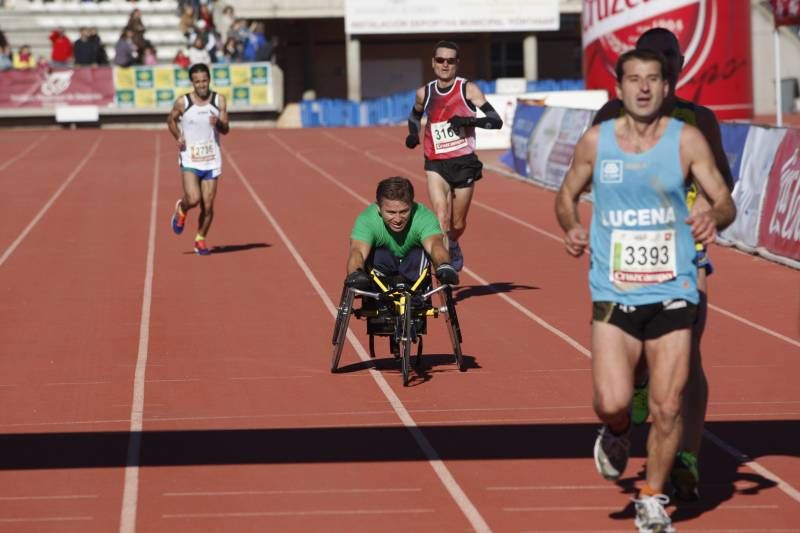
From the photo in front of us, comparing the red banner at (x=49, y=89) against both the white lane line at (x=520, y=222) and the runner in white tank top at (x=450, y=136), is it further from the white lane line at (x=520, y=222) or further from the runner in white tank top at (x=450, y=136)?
the runner in white tank top at (x=450, y=136)

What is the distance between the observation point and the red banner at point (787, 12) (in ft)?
82.4

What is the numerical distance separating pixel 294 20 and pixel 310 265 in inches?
1462

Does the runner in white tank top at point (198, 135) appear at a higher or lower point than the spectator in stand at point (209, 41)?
lower

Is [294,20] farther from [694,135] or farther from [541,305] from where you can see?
[694,135]

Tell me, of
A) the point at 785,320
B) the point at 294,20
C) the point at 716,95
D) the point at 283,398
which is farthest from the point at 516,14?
the point at 283,398

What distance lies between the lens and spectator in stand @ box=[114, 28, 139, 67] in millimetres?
43031

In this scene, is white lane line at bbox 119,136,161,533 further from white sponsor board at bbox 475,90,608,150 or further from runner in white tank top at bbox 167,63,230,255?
white sponsor board at bbox 475,90,608,150

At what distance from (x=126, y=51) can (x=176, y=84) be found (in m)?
1.63

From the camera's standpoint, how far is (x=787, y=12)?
83.1 ft

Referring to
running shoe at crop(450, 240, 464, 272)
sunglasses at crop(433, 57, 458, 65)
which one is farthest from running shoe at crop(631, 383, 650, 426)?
sunglasses at crop(433, 57, 458, 65)

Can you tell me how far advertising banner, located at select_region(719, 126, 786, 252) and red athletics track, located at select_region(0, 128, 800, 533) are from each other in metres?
0.30

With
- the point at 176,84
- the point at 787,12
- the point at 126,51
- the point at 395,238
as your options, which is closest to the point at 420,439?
the point at 395,238

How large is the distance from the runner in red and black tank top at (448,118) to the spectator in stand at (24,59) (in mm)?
32896

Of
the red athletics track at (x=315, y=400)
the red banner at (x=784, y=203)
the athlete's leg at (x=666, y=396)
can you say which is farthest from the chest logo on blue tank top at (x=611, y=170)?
the red banner at (x=784, y=203)
